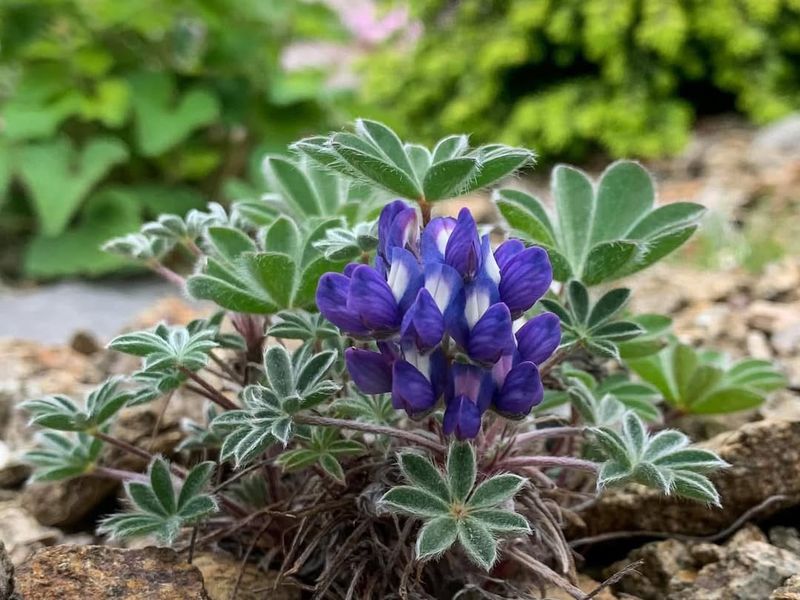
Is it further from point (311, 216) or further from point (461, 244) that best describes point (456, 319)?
point (311, 216)

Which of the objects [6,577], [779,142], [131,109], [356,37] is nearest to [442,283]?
[6,577]

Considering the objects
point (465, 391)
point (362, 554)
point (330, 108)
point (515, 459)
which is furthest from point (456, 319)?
point (330, 108)

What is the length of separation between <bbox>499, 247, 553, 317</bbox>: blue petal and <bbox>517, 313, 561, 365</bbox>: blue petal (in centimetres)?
2

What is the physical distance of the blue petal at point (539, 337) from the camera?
3.15 ft

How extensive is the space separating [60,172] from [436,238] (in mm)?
3320

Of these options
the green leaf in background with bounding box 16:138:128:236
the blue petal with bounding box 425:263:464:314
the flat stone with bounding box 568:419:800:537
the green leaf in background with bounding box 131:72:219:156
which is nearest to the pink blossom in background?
the green leaf in background with bounding box 131:72:219:156

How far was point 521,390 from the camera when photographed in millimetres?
946

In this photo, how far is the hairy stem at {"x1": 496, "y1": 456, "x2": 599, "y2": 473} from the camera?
103cm

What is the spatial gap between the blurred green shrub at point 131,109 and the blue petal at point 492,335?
2.93 metres

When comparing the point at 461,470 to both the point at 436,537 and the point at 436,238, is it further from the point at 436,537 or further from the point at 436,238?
the point at 436,238

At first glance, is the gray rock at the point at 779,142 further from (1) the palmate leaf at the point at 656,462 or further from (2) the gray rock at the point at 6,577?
(2) the gray rock at the point at 6,577

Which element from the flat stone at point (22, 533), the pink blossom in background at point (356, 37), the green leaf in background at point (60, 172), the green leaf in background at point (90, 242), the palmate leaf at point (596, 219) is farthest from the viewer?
the pink blossom in background at point (356, 37)

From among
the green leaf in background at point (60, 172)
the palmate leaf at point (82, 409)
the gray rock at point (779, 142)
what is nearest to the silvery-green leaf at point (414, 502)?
the palmate leaf at point (82, 409)

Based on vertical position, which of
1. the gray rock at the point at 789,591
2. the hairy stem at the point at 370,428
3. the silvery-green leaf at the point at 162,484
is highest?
the hairy stem at the point at 370,428
